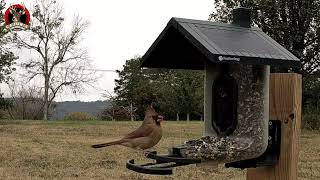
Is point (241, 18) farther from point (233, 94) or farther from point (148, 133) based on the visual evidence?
point (148, 133)

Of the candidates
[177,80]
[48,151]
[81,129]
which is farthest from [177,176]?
[177,80]

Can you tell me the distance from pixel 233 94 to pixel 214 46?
0.32 m

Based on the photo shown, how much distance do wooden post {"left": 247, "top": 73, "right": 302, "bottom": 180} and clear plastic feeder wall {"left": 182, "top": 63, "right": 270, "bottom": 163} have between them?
11cm

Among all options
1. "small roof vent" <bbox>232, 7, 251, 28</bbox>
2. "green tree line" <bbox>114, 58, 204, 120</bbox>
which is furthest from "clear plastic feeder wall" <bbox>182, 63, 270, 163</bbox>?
"green tree line" <bbox>114, 58, 204, 120</bbox>

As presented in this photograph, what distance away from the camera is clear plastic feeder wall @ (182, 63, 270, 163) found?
219cm


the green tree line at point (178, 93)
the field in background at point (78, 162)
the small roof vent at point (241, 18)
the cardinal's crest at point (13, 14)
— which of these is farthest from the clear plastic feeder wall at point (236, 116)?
the green tree line at point (178, 93)

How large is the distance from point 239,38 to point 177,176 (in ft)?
17.3

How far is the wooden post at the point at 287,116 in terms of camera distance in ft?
7.77

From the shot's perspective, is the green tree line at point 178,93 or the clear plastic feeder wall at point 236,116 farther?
the green tree line at point 178,93

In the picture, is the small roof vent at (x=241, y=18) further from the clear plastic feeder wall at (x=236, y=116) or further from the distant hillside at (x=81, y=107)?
the distant hillside at (x=81, y=107)

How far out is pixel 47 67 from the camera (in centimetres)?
3466

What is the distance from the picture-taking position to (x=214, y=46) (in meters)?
2.00

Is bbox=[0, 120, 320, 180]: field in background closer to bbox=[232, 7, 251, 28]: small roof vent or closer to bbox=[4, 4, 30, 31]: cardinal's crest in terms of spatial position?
bbox=[232, 7, 251, 28]: small roof vent

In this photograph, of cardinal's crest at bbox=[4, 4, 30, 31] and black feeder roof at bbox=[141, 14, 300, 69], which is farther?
cardinal's crest at bbox=[4, 4, 30, 31]
